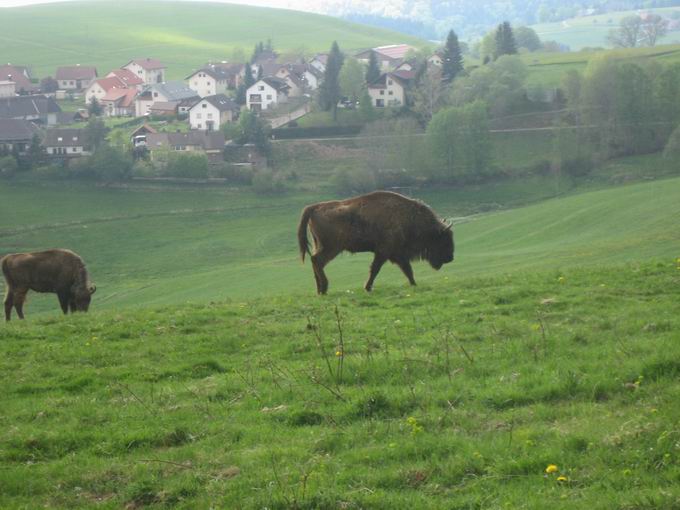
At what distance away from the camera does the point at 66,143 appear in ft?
367

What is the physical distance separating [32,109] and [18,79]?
868 inches

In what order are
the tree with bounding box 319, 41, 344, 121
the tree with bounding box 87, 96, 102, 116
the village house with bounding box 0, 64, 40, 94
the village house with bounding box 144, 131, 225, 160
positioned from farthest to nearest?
the village house with bounding box 0, 64, 40, 94
the tree with bounding box 87, 96, 102, 116
the tree with bounding box 319, 41, 344, 121
the village house with bounding box 144, 131, 225, 160

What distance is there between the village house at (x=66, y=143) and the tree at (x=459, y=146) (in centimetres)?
4144

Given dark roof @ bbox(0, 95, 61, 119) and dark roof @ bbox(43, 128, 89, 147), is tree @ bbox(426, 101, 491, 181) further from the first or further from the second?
dark roof @ bbox(0, 95, 61, 119)

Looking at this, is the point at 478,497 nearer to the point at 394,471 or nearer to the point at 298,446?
the point at 394,471

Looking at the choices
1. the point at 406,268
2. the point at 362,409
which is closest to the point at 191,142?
the point at 406,268

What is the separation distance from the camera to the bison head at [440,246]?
21516 millimetres

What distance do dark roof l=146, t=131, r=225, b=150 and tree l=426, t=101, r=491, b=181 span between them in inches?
1095

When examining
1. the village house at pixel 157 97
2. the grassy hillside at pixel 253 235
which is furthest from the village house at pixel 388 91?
the grassy hillside at pixel 253 235

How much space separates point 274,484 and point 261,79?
468 feet

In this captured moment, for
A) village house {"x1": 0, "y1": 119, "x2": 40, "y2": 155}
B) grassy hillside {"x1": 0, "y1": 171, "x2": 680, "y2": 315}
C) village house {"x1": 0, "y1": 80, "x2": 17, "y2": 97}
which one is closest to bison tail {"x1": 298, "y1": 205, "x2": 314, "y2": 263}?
grassy hillside {"x1": 0, "y1": 171, "x2": 680, "y2": 315}

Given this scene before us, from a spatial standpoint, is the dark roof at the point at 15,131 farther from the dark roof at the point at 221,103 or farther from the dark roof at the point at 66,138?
the dark roof at the point at 221,103

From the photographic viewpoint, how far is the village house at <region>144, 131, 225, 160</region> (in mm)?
108938

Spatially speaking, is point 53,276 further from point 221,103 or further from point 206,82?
point 206,82
